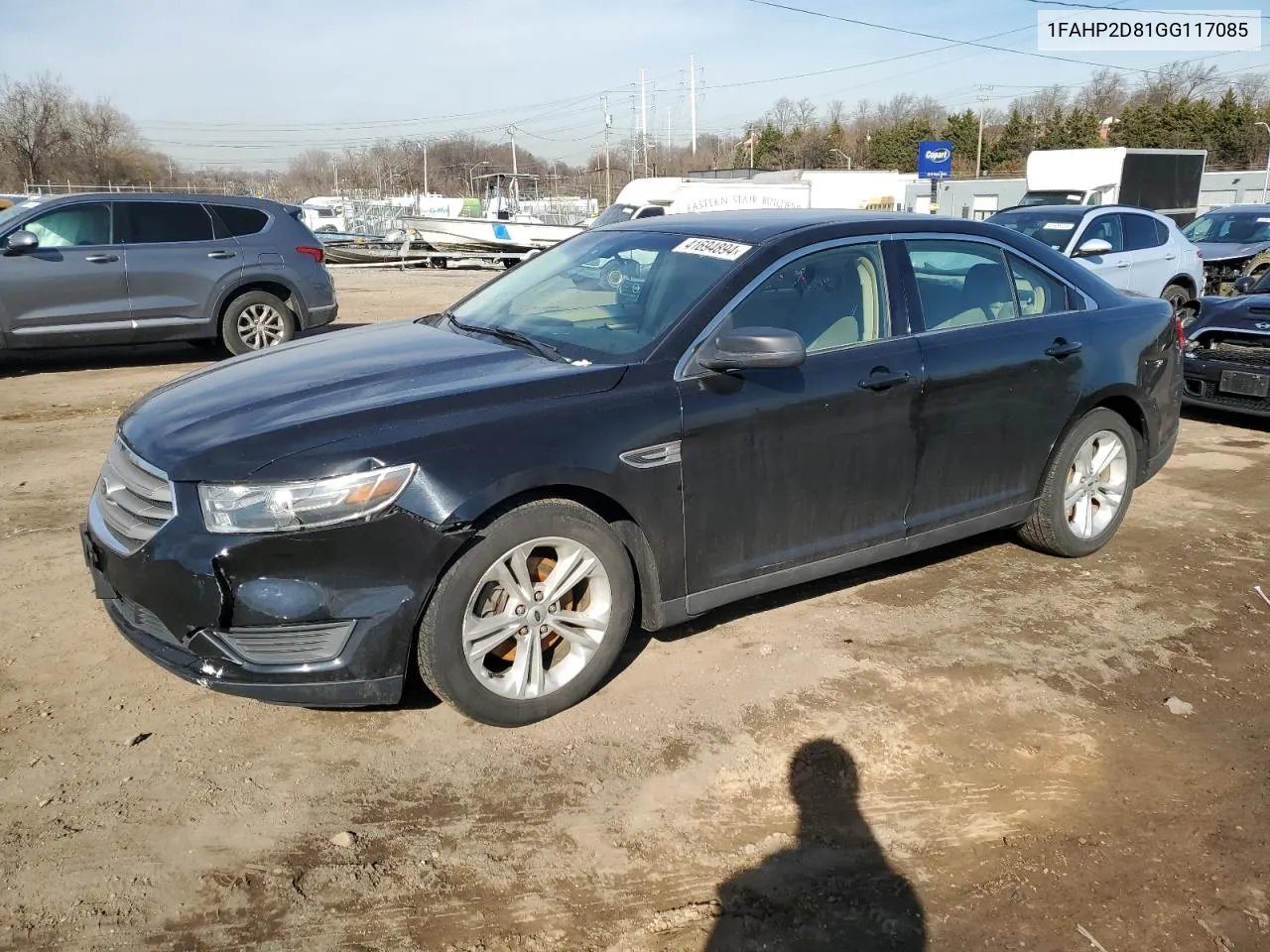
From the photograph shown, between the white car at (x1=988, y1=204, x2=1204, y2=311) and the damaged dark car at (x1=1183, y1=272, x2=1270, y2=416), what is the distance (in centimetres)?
242

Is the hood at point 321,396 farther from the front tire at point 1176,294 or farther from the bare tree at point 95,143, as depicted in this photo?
the bare tree at point 95,143

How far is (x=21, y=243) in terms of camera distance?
29.6 ft

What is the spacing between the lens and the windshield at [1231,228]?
1548 centimetres

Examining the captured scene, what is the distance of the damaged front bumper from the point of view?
2.91 m

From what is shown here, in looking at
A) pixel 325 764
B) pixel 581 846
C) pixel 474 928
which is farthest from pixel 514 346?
pixel 474 928

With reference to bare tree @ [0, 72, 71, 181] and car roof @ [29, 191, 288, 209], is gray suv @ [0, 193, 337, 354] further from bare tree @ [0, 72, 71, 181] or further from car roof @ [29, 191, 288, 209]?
bare tree @ [0, 72, 71, 181]

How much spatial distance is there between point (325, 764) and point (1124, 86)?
85256 mm

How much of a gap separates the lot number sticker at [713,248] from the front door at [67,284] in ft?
25.3

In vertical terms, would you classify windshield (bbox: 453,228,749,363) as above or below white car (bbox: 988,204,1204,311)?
below

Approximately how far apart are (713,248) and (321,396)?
64.5 inches

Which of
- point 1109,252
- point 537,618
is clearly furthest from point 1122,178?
point 537,618

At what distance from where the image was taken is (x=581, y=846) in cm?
277

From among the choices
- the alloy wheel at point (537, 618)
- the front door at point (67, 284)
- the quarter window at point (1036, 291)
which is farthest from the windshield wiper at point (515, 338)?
the front door at point (67, 284)

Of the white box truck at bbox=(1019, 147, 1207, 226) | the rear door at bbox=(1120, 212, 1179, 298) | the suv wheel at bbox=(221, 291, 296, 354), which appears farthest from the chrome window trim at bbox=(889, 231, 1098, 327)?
the white box truck at bbox=(1019, 147, 1207, 226)
